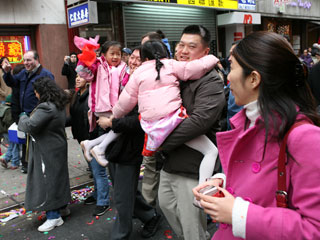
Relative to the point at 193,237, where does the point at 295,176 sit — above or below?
above

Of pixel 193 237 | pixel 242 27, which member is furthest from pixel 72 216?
pixel 242 27

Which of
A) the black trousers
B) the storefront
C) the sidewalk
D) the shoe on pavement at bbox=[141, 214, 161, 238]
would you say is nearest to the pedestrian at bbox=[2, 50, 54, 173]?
the sidewalk

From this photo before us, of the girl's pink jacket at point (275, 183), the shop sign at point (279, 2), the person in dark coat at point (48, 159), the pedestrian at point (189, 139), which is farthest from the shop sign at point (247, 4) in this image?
the girl's pink jacket at point (275, 183)

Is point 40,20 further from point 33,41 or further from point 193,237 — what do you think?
point 193,237

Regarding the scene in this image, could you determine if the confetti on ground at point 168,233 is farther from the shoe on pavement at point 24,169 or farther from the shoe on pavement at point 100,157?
the shoe on pavement at point 24,169

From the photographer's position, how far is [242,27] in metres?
14.3

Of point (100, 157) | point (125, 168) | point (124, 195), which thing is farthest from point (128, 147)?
point (124, 195)

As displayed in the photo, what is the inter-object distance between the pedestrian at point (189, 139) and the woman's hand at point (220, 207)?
94cm

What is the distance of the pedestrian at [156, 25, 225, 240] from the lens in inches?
87.9

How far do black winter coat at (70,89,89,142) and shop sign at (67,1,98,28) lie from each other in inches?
172

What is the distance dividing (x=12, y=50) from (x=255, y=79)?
8612mm

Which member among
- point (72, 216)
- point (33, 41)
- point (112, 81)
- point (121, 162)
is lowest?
point (72, 216)

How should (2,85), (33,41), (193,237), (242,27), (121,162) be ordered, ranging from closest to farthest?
(193,237)
(121,162)
(2,85)
(33,41)
(242,27)

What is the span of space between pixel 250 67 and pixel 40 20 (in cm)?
851
